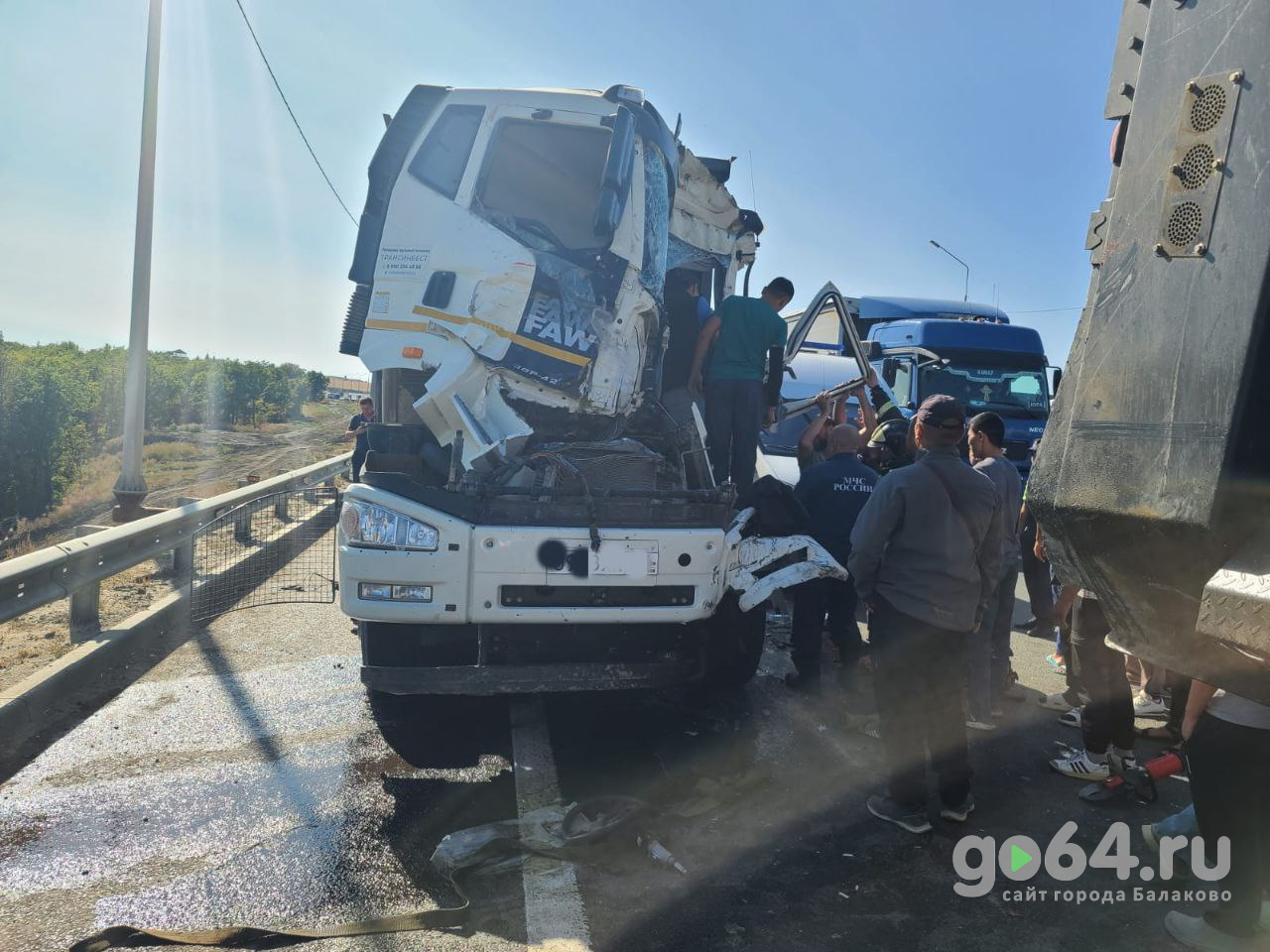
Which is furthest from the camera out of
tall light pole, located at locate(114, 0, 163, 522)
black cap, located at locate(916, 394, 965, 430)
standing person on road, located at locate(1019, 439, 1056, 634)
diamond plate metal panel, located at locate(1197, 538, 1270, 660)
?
tall light pole, located at locate(114, 0, 163, 522)

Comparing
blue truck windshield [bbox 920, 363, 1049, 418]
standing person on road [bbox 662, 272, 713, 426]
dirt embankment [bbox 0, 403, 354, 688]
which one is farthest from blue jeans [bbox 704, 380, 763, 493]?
blue truck windshield [bbox 920, 363, 1049, 418]

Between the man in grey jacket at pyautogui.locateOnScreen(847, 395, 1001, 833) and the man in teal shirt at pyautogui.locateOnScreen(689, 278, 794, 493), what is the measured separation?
2155mm

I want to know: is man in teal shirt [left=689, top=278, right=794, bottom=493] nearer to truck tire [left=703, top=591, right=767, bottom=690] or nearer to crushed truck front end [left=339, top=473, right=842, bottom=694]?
truck tire [left=703, top=591, right=767, bottom=690]

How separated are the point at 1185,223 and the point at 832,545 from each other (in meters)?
3.61

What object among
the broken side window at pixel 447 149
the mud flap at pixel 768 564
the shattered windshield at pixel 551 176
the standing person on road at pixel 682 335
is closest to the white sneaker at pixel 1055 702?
the mud flap at pixel 768 564

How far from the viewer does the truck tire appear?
4.86 m

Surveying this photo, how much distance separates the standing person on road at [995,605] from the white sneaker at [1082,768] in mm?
634

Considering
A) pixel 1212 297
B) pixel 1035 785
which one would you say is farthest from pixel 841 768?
pixel 1212 297

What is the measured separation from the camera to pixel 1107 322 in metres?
2.17

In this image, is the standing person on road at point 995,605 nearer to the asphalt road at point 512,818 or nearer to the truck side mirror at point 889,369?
the asphalt road at point 512,818

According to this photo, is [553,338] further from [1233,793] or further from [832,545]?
[1233,793]

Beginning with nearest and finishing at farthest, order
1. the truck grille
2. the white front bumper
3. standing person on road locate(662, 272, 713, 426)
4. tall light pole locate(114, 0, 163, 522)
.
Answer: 1. the white front bumper
2. the truck grille
3. standing person on road locate(662, 272, 713, 426)
4. tall light pole locate(114, 0, 163, 522)

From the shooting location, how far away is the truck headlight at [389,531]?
3.98 m

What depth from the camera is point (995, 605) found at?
4.95m
